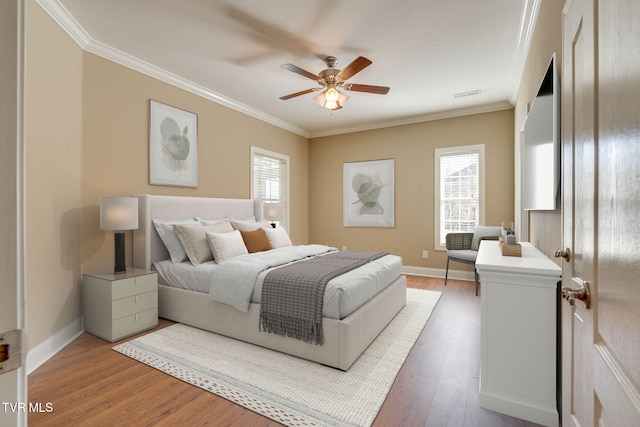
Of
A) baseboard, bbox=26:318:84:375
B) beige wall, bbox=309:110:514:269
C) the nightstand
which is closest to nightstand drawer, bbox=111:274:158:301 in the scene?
the nightstand

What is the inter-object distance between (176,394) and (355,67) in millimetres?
2887

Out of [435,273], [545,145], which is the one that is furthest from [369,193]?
[545,145]

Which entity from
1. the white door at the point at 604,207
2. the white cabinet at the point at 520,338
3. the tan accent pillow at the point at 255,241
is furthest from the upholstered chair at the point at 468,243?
the white door at the point at 604,207

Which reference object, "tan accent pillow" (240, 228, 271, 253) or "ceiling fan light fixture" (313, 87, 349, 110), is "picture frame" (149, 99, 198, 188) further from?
"ceiling fan light fixture" (313, 87, 349, 110)

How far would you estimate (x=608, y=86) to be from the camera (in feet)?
2.40

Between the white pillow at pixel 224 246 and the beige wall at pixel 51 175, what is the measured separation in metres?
1.19

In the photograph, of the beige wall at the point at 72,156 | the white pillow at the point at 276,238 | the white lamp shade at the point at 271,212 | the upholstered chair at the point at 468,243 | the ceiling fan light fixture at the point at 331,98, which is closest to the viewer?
the beige wall at the point at 72,156

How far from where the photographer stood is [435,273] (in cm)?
530

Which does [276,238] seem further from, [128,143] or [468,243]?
[468,243]

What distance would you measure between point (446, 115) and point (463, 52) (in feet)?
6.67

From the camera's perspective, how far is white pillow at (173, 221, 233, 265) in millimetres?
3242

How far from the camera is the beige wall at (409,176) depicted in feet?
15.9

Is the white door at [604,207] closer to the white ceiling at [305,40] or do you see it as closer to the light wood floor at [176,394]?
the light wood floor at [176,394]

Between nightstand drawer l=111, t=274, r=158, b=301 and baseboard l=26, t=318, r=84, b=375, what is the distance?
20.4 inches
